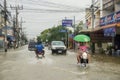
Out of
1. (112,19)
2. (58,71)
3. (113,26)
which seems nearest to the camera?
(58,71)

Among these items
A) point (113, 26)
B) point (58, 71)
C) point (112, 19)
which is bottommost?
point (58, 71)

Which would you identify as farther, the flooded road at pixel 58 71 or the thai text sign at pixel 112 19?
the thai text sign at pixel 112 19

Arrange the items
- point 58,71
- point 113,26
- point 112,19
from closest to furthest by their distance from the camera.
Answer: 1. point 58,71
2. point 113,26
3. point 112,19

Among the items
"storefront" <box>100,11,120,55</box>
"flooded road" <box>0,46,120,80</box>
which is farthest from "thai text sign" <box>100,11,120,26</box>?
"flooded road" <box>0,46,120,80</box>

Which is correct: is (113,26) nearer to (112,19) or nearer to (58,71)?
(112,19)

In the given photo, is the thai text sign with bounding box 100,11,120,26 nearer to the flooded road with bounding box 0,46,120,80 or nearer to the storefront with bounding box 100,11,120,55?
the storefront with bounding box 100,11,120,55

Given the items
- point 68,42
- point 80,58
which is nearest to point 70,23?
point 68,42

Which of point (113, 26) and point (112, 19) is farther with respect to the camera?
point (112, 19)

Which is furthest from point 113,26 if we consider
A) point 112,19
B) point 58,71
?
point 58,71

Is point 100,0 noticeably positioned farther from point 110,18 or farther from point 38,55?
point 38,55

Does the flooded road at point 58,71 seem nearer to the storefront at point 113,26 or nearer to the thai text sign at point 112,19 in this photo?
the storefront at point 113,26

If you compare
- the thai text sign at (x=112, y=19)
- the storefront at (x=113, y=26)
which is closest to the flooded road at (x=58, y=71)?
the storefront at (x=113, y=26)

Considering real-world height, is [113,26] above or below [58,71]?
above

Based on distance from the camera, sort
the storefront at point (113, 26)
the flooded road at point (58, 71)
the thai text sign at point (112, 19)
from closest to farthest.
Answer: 1. the flooded road at point (58, 71)
2. the storefront at point (113, 26)
3. the thai text sign at point (112, 19)
